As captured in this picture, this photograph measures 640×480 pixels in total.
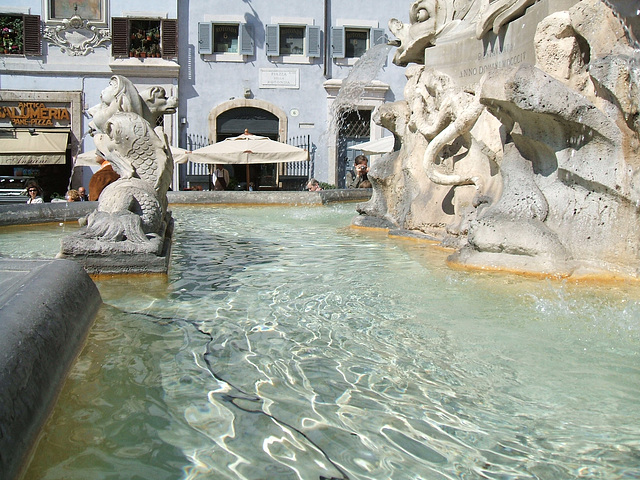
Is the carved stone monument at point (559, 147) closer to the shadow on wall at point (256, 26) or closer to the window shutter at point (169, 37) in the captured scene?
the window shutter at point (169, 37)

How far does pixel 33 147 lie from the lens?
20.5 meters

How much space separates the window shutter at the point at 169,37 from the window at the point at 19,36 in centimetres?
370

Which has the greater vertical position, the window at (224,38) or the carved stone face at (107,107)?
the window at (224,38)

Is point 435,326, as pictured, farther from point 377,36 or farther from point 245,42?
point 377,36

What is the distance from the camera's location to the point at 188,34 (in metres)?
21.9

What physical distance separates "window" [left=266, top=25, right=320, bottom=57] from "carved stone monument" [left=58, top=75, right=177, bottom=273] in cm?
1603

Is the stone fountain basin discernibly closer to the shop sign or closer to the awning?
the awning

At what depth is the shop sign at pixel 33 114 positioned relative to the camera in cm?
2078

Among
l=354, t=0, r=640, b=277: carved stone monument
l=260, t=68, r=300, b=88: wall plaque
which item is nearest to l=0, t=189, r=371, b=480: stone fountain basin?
l=354, t=0, r=640, b=277: carved stone monument

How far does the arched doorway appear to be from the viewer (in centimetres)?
2195

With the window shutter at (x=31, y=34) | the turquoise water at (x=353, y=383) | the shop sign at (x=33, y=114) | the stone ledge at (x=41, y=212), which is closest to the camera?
the turquoise water at (x=353, y=383)

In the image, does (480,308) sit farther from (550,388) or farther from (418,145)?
A: (418,145)

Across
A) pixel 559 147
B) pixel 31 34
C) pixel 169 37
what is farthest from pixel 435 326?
pixel 31 34

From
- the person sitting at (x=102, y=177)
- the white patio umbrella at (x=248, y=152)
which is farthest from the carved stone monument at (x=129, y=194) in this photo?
the white patio umbrella at (x=248, y=152)
